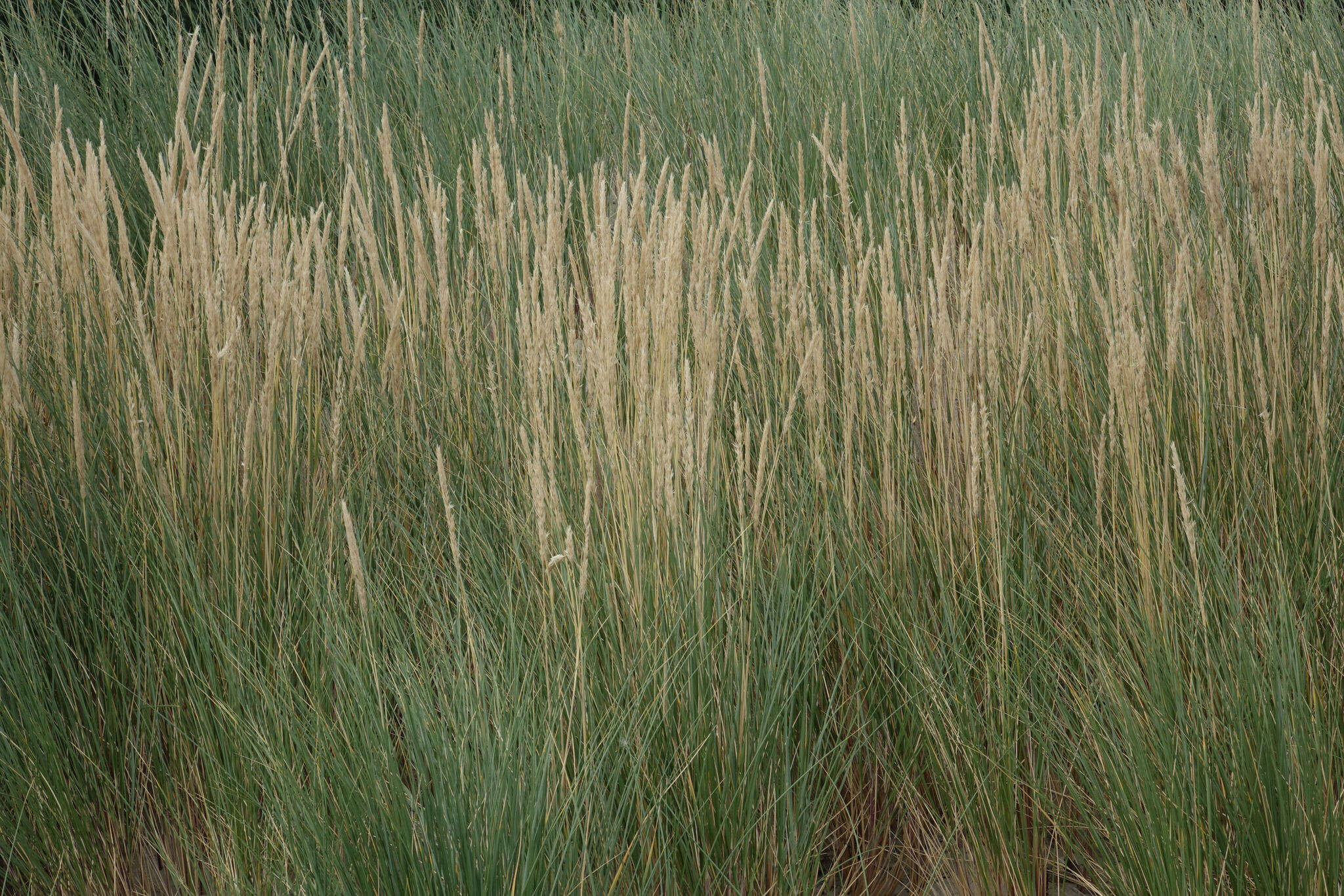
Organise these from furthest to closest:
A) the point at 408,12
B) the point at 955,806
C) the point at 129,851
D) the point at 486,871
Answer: the point at 408,12, the point at 129,851, the point at 955,806, the point at 486,871

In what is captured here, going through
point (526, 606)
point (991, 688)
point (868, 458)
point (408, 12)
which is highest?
point (408, 12)

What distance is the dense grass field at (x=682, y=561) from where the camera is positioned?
1.25 meters

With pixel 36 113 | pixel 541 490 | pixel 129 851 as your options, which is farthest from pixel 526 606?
pixel 36 113

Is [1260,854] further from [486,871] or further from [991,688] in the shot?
[486,871]

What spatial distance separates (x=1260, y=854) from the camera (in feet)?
3.96

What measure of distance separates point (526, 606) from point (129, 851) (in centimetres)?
63

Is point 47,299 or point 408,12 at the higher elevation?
point 408,12

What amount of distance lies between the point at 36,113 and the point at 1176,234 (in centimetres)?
345

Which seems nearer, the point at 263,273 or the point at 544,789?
the point at 544,789

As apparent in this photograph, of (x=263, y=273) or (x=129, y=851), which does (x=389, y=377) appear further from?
(x=129, y=851)

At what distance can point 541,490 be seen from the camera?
4.19ft

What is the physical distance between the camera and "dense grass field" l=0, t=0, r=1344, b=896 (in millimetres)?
1251

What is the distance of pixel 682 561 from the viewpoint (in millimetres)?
1400

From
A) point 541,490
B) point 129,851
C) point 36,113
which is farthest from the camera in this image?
point 36,113
